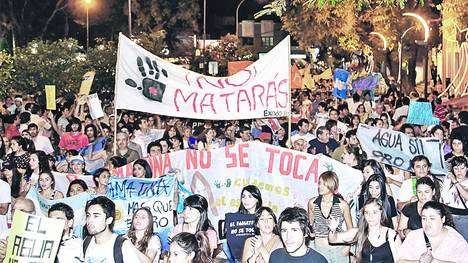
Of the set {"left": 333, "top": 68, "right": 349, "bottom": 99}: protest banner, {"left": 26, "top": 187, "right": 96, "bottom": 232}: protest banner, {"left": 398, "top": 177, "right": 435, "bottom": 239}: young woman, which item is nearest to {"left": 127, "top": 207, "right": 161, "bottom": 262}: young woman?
{"left": 26, "top": 187, "right": 96, "bottom": 232}: protest banner

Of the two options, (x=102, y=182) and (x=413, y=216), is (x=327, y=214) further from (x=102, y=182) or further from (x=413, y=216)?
(x=102, y=182)

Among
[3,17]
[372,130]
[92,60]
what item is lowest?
[372,130]

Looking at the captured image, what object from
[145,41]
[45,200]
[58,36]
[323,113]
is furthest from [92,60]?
[58,36]

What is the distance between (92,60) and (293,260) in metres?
24.2

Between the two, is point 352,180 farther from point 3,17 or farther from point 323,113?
point 3,17

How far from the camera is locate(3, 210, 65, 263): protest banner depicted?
701cm

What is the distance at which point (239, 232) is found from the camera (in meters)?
8.86

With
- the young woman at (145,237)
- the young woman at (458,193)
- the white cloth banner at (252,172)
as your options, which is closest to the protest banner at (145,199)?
the white cloth banner at (252,172)

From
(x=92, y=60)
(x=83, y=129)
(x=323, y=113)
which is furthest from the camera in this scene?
(x=92, y=60)

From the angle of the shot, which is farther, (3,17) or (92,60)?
(3,17)

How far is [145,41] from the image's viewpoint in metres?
36.7

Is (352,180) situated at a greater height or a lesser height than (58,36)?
lesser

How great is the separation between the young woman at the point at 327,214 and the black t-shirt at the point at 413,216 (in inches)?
19.1

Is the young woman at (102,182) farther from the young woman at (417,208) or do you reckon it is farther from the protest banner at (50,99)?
the protest banner at (50,99)
